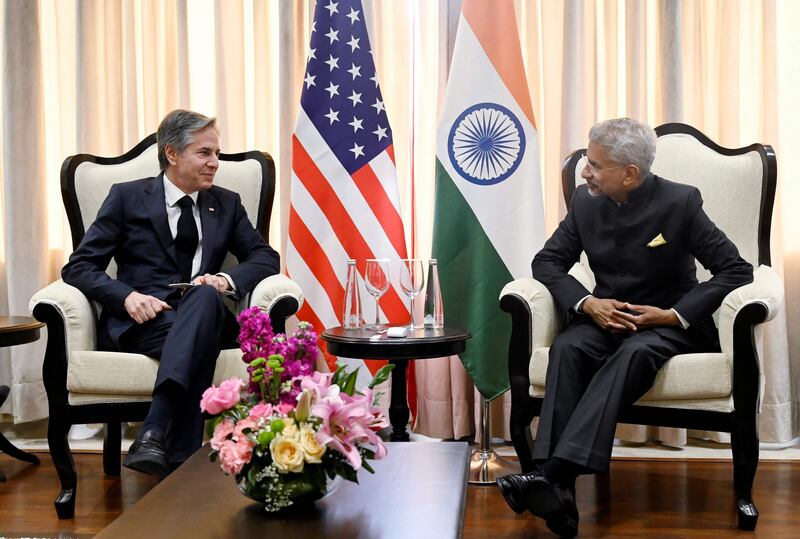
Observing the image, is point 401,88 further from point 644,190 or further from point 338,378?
point 338,378

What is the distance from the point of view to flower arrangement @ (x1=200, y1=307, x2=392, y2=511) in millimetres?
1634

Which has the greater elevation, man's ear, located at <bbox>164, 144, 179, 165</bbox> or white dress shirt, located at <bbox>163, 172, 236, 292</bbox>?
man's ear, located at <bbox>164, 144, 179, 165</bbox>

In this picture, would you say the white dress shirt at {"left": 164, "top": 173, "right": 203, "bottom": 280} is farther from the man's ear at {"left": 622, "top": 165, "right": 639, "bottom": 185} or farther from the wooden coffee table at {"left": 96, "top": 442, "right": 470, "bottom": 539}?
the man's ear at {"left": 622, "top": 165, "right": 639, "bottom": 185}

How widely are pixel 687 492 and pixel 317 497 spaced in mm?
1908

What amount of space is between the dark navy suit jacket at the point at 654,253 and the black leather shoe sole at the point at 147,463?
143 cm

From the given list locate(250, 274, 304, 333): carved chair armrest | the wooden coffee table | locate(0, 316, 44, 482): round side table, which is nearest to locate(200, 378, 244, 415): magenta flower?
the wooden coffee table

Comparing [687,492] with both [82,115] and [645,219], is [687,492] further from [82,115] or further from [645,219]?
[82,115]

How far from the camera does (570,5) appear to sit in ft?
12.9

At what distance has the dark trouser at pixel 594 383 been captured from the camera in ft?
8.53

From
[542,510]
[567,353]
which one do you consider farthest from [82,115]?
[542,510]

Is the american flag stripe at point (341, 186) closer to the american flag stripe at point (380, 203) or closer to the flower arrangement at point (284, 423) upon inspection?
the american flag stripe at point (380, 203)

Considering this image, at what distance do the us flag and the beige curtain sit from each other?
379mm

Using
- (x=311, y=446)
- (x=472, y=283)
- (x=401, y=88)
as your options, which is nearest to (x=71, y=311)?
(x=472, y=283)

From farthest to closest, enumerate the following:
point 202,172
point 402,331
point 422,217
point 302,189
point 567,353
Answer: point 422,217 → point 302,189 → point 202,172 → point 402,331 → point 567,353
